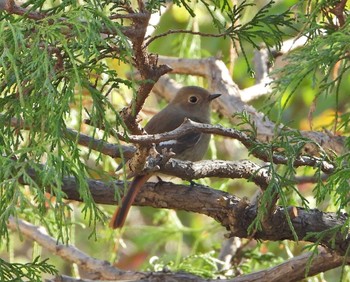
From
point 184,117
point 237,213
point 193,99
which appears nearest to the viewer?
point 237,213

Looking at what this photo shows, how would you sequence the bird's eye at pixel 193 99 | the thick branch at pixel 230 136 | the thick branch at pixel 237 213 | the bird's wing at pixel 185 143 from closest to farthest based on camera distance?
the thick branch at pixel 230 136 < the thick branch at pixel 237 213 < the bird's wing at pixel 185 143 < the bird's eye at pixel 193 99

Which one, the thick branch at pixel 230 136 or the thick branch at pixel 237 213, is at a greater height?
the thick branch at pixel 230 136

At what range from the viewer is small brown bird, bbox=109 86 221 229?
18.8ft

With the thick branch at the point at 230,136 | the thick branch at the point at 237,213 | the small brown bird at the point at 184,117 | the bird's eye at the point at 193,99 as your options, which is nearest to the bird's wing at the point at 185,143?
the small brown bird at the point at 184,117

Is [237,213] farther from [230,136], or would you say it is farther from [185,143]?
[185,143]

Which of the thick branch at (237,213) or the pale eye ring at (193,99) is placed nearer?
the thick branch at (237,213)

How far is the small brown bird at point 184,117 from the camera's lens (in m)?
5.72

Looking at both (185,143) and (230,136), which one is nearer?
(230,136)

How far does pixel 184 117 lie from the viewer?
564 centimetres

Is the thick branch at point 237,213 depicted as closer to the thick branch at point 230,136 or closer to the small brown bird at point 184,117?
the thick branch at point 230,136

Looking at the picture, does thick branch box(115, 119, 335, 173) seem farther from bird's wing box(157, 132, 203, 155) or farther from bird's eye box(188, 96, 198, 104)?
bird's eye box(188, 96, 198, 104)

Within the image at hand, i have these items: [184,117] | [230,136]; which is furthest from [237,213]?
[184,117]

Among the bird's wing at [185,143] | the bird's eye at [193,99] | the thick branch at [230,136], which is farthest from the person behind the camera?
the bird's eye at [193,99]

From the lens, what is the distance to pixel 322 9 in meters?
3.34
